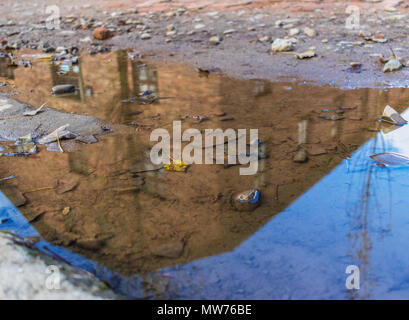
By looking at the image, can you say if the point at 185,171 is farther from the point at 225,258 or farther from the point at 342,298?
the point at 342,298

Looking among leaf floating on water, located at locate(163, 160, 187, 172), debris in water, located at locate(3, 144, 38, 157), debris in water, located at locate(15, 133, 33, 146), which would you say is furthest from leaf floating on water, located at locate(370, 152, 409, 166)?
debris in water, located at locate(15, 133, 33, 146)

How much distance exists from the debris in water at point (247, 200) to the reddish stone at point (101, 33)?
15.3 ft

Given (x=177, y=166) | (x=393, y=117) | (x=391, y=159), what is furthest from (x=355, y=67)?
(x=177, y=166)

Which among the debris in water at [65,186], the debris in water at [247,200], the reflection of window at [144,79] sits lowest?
the debris in water at [247,200]

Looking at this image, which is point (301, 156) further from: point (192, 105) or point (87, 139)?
point (87, 139)

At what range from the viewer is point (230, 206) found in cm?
187

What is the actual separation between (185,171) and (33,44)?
→ 4.77 m

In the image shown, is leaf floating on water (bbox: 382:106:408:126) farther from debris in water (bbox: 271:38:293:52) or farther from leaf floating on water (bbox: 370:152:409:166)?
debris in water (bbox: 271:38:293:52)

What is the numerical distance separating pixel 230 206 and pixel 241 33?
3.94m

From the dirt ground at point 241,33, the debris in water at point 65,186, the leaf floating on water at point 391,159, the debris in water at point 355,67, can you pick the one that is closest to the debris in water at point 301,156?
the leaf floating on water at point 391,159

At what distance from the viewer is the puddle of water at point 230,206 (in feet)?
4.75

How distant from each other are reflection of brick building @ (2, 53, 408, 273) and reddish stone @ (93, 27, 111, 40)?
7.90ft

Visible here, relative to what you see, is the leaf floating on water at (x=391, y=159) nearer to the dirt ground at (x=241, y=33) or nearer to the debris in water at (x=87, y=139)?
the dirt ground at (x=241, y=33)

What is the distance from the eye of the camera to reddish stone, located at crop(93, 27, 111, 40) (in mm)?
5812
